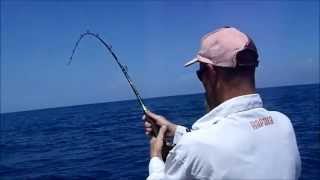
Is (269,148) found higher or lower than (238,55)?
lower

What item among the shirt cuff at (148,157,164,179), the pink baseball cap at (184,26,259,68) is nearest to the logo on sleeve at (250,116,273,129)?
the pink baseball cap at (184,26,259,68)

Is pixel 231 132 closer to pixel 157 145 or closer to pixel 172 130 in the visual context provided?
pixel 157 145

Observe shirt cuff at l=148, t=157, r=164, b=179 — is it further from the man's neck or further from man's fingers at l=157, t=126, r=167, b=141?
the man's neck

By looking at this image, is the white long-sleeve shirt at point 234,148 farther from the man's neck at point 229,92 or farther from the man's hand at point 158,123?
the man's hand at point 158,123

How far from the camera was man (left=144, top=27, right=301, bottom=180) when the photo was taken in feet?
7.89

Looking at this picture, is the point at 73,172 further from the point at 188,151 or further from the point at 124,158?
the point at 188,151

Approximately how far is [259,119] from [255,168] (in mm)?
250

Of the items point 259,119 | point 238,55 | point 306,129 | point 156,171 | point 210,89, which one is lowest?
point 306,129

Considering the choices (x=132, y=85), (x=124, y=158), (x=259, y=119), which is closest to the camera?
(x=259, y=119)

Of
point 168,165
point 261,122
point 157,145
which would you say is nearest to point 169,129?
point 157,145

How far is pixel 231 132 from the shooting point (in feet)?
7.99

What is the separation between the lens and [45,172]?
62.2ft

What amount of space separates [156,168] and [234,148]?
17.9 inches

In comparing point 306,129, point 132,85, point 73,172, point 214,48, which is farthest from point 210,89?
point 306,129
